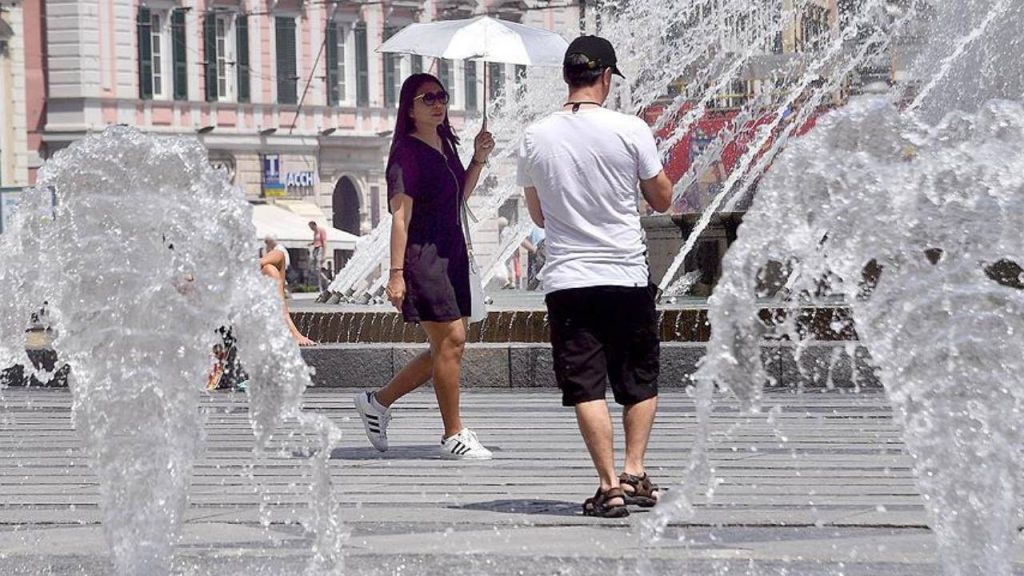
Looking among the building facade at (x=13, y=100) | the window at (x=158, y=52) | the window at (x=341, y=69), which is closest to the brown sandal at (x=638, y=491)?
the building facade at (x=13, y=100)

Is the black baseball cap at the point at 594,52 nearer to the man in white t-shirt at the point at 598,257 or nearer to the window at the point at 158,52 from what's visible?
the man in white t-shirt at the point at 598,257

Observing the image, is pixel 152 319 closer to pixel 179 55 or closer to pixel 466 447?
pixel 466 447

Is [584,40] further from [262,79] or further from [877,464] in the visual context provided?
[262,79]

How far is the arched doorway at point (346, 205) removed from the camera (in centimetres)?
6494

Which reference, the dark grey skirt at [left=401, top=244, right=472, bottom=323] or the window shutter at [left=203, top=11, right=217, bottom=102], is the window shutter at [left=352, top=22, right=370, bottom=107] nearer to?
the window shutter at [left=203, top=11, right=217, bottom=102]

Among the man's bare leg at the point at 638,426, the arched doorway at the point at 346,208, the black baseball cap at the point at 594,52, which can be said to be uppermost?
the black baseball cap at the point at 594,52

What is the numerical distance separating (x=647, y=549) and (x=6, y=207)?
132ft

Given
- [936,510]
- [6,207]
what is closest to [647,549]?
[936,510]

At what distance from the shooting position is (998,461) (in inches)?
257

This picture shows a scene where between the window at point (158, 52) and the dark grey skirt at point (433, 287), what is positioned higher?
the dark grey skirt at point (433, 287)

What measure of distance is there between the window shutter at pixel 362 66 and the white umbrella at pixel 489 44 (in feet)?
174

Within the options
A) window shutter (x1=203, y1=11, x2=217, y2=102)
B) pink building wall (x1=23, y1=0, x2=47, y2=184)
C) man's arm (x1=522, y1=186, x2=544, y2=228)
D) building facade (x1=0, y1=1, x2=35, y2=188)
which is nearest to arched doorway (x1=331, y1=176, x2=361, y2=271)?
window shutter (x1=203, y1=11, x2=217, y2=102)

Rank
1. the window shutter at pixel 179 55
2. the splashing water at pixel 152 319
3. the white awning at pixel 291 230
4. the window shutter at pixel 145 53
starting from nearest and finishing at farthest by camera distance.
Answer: the splashing water at pixel 152 319, the white awning at pixel 291 230, the window shutter at pixel 145 53, the window shutter at pixel 179 55

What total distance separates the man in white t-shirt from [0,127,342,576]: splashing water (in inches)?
42.0
